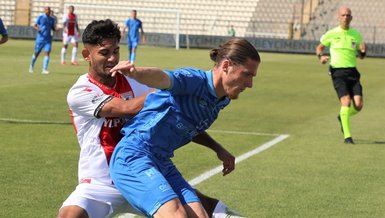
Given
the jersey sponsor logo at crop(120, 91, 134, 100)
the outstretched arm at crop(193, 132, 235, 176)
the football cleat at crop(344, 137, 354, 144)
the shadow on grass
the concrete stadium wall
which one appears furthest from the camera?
the concrete stadium wall

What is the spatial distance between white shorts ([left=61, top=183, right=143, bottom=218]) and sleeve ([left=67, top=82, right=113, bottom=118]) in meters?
0.47

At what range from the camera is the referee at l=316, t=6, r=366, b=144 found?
612 inches

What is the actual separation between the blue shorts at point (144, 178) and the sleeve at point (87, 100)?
1.21 ft

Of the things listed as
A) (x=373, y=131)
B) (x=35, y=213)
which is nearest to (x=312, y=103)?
(x=373, y=131)

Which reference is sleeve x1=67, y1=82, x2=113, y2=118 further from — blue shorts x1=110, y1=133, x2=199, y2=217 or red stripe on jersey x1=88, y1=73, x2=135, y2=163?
blue shorts x1=110, y1=133, x2=199, y2=217

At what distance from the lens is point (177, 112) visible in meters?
5.41

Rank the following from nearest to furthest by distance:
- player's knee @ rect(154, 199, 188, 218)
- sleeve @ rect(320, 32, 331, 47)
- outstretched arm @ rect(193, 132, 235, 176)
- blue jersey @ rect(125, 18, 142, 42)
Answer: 1. player's knee @ rect(154, 199, 188, 218)
2. outstretched arm @ rect(193, 132, 235, 176)
3. sleeve @ rect(320, 32, 331, 47)
4. blue jersey @ rect(125, 18, 142, 42)

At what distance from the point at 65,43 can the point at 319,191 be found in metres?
24.7

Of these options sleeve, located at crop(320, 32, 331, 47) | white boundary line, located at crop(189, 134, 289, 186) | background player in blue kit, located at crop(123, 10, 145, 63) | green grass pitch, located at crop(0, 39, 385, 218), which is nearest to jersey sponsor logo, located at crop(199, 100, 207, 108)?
green grass pitch, located at crop(0, 39, 385, 218)

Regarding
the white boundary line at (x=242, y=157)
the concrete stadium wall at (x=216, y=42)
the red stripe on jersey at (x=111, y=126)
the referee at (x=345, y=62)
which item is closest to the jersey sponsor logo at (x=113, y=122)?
the red stripe on jersey at (x=111, y=126)

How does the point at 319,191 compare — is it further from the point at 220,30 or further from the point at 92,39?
the point at 220,30

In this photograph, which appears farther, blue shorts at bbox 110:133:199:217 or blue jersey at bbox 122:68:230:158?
blue jersey at bbox 122:68:230:158

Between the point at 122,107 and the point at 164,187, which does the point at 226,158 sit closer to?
the point at 122,107

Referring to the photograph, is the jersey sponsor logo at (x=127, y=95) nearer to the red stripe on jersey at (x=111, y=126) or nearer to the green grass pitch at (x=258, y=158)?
the red stripe on jersey at (x=111, y=126)
